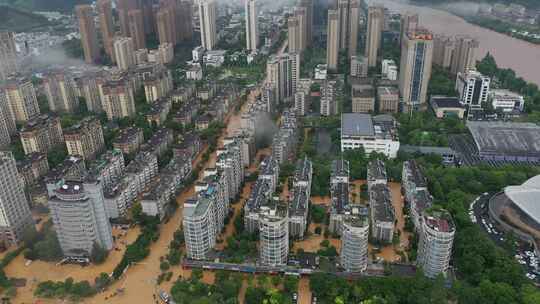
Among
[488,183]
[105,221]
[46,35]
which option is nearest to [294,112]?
[488,183]

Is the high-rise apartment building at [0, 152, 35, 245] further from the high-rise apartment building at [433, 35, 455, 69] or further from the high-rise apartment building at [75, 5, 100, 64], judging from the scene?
the high-rise apartment building at [433, 35, 455, 69]

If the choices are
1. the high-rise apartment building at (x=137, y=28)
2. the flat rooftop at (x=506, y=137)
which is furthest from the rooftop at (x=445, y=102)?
the high-rise apartment building at (x=137, y=28)

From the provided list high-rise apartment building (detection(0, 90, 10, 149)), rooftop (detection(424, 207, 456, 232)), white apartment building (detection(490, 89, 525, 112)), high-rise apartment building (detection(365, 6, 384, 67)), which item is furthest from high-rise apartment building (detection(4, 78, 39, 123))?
white apartment building (detection(490, 89, 525, 112))

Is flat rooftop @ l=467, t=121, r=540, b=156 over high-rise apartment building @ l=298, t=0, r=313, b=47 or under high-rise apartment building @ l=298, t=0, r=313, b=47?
under

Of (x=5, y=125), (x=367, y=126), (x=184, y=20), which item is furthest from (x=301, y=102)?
(x=184, y=20)

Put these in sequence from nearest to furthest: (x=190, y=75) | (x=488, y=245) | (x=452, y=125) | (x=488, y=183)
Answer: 1. (x=488, y=245)
2. (x=488, y=183)
3. (x=452, y=125)
4. (x=190, y=75)

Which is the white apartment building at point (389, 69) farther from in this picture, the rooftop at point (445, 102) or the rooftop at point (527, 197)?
the rooftop at point (527, 197)

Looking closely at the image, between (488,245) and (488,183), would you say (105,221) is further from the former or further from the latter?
(488,183)
